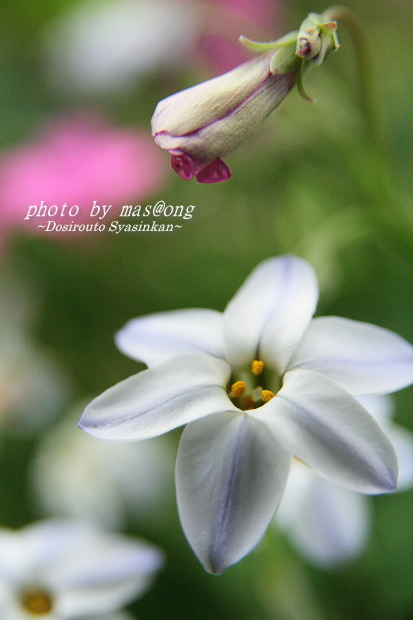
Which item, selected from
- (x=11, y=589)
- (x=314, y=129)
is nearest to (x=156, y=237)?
(x=314, y=129)

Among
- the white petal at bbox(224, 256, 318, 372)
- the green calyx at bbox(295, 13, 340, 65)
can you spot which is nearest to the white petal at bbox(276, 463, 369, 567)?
the white petal at bbox(224, 256, 318, 372)

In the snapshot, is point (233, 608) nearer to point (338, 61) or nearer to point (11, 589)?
point (11, 589)

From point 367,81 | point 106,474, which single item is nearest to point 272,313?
point 367,81

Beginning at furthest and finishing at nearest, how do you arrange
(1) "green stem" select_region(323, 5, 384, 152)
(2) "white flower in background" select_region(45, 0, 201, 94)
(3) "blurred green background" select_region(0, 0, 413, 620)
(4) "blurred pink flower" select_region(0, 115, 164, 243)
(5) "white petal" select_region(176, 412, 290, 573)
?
(2) "white flower in background" select_region(45, 0, 201, 94) → (4) "blurred pink flower" select_region(0, 115, 164, 243) → (3) "blurred green background" select_region(0, 0, 413, 620) → (1) "green stem" select_region(323, 5, 384, 152) → (5) "white petal" select_region(176, 412, 290, 573)

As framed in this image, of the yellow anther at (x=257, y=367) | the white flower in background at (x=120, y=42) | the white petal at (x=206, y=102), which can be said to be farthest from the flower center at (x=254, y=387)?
the white flower in background at (x=120, y=42)

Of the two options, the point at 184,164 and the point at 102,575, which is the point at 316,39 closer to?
the point at 184,164

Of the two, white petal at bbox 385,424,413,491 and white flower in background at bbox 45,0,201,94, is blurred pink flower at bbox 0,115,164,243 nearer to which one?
white flower in background at bbox 45,0,201,94
